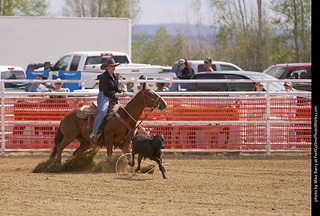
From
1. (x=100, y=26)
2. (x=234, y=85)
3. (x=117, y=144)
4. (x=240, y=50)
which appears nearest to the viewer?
(x=117, y=144)

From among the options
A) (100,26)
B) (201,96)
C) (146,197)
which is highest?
(100,26)

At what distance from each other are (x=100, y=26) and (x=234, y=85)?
51.1 feet

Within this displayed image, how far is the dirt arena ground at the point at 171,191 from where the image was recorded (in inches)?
346

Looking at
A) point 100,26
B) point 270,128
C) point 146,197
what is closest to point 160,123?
point 270,128

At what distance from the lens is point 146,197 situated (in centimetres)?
974

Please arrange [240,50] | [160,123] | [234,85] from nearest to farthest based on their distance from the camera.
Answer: [160,123] → [234,85] → [240,50]

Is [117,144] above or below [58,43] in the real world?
below

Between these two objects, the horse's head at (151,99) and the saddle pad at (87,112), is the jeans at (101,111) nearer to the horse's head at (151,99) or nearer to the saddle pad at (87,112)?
the saddle pad at (87,112)

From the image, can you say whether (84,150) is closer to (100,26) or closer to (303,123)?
(303,123)

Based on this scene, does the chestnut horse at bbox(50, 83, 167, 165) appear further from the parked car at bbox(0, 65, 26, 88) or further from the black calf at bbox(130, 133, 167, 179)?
the parked car at bbox(0, 65, 26, 88)

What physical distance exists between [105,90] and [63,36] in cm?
2107

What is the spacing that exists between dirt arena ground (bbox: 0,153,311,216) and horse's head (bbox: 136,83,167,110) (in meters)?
1.31

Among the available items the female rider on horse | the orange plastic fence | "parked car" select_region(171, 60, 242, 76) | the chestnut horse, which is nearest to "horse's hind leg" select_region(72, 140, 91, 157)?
the chestnut horse

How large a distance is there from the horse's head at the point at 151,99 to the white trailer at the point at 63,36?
20.2 metres
